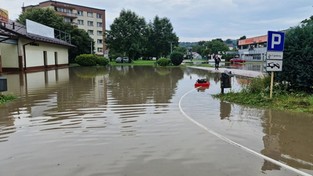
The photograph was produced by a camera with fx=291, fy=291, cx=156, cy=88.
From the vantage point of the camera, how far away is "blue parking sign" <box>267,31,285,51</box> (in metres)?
9.36

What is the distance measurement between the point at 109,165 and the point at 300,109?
A: 21.3 ft

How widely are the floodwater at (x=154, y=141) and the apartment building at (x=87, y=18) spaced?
263 ft

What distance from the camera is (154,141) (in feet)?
19.6

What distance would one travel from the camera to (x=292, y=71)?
10.7m

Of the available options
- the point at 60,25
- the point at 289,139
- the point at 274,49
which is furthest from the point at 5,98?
the point at 60,25

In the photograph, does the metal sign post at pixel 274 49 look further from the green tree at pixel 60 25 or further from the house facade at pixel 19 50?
the green tree at pixel 60 25

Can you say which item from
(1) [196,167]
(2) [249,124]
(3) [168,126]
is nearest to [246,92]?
(2) [249,124]

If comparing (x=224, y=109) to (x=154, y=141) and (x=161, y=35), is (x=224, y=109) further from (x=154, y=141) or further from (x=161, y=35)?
(x=161, y=35)

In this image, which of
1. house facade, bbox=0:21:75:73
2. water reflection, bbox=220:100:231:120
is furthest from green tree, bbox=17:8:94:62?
water reflection, bbox=220:100:231:120

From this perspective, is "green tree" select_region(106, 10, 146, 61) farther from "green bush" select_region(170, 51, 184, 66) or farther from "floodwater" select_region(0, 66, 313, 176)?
"floodwater" select_region(0, 66, 313, 176)

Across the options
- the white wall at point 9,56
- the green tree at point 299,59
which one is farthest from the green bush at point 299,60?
the white wall at point 9,56

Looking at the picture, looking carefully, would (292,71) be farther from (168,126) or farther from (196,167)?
(196,167)

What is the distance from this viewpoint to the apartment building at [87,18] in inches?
3305

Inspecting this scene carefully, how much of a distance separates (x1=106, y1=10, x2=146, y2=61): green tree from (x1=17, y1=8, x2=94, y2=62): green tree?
5790mm
